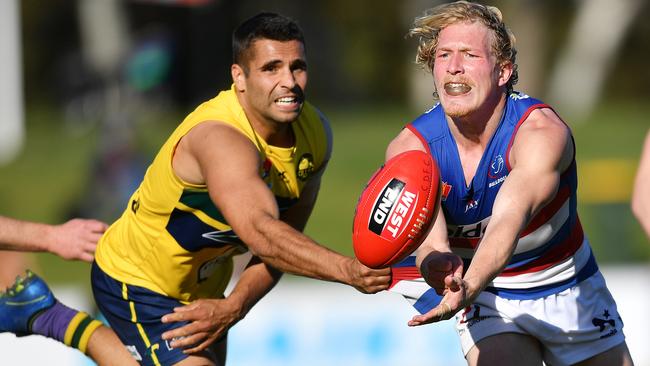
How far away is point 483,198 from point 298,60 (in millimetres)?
Result: 1083

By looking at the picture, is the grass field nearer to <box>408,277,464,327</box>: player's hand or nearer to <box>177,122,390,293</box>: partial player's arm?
<box>177,122,390,293</box>: partial player's arm

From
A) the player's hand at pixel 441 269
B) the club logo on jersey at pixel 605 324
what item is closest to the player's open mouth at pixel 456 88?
the player's hand at pixel 441 269

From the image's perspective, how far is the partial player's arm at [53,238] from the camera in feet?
20.3

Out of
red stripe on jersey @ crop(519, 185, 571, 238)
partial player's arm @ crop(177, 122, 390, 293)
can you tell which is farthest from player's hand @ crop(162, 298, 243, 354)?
red stripe on jersey @ crop(519, 185, 571, 238)

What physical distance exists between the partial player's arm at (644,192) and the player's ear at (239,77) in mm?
1826

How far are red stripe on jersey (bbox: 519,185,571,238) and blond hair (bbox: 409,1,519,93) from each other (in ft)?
1.68

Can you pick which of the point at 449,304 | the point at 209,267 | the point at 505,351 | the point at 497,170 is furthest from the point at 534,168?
the point at 209,267

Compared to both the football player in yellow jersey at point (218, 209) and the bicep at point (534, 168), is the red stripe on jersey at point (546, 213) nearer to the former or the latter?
the bicep at point (534, 168)

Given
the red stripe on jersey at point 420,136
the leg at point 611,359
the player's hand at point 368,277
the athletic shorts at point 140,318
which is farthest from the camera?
the athletic shorts at point 140,318

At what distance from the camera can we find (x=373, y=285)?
4.64m

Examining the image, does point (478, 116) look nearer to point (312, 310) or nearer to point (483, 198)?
point (483, 198)

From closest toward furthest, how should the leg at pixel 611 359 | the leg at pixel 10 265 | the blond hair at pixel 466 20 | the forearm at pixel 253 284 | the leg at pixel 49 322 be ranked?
1. the blond hair at pixel 466 20
2. the leg at pixel 611 359
3. the forearm at pixel 253 284
4. the leg at pixel 49 322
5. the leg at pixel 10 265

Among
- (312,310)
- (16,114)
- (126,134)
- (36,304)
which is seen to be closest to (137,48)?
(126,134)

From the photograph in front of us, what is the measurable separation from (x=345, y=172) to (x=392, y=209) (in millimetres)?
13979
